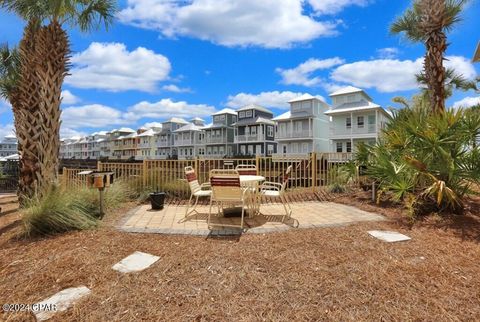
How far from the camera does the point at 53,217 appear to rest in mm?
4793

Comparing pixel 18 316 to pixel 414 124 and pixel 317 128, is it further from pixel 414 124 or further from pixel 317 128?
pixel 317 128

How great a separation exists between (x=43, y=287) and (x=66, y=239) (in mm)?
1491

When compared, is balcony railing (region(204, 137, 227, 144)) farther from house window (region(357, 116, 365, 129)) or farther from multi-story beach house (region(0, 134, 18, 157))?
multi-story beach house (region(0, 134, 18, 157))

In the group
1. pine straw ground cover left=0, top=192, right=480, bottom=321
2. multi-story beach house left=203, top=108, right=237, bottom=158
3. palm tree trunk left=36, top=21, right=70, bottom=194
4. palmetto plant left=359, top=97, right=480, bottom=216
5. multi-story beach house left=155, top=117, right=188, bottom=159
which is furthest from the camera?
multi-story beach house left=155, top=117, right=188, bottom=159

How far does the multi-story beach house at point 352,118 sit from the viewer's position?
29.7m

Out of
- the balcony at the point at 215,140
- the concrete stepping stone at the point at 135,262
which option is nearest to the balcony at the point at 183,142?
the balcony at the point at 215,140

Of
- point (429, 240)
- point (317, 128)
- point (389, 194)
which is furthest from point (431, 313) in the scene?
→ point (317, 128)

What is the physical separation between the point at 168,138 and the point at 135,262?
56225 millimetres

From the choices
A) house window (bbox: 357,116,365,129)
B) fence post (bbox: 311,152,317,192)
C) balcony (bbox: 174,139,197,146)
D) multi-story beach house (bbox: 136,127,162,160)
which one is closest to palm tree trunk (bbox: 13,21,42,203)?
fence post (bbox: 311,152,317,192)

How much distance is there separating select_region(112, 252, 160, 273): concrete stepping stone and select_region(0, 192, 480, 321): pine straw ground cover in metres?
0.10

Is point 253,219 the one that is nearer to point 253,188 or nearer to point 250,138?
point 253,188

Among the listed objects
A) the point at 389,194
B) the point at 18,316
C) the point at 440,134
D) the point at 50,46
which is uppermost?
the point at 50,46

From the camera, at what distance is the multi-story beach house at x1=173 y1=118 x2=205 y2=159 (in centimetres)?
5044

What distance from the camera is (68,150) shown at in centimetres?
9744
